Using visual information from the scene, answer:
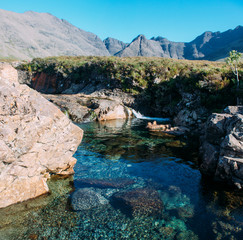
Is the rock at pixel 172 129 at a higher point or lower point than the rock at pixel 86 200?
lower

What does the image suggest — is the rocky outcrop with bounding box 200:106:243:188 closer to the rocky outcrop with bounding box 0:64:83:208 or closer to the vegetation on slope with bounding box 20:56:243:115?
the rocky outcrop with bounding box 0:64:83:208

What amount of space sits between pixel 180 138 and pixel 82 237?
15.4m

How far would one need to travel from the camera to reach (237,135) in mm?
8805

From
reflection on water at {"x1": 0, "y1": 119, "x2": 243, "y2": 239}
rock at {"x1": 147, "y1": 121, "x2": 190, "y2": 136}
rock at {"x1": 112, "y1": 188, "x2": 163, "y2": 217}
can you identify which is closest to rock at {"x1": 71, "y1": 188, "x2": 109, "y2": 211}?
reflection on water at {"x1": 0, "y1": 119, "x2": 243, "y2": 239}

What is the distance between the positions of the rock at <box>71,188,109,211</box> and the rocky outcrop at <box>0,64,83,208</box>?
1447 millimetres

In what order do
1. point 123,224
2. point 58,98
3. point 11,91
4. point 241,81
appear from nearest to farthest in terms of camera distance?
point 123,224 → point 11,91 → point 241,81 → point 58,98

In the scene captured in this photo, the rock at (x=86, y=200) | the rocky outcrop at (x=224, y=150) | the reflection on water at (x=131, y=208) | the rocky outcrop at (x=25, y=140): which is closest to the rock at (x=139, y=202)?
the reflection on water at (x=131, y=208)

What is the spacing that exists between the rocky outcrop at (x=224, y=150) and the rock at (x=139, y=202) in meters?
3.63

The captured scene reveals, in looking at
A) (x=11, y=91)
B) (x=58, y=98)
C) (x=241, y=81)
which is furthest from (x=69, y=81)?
(x=11, y=91)

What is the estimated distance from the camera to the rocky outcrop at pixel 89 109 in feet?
97.4

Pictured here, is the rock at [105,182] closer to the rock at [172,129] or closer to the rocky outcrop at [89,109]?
A: the rock at [172,129]

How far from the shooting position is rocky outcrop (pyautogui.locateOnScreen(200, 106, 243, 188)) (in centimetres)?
827

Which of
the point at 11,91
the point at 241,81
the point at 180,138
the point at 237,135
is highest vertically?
the point at 241,81

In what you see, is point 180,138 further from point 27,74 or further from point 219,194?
point 27,74
